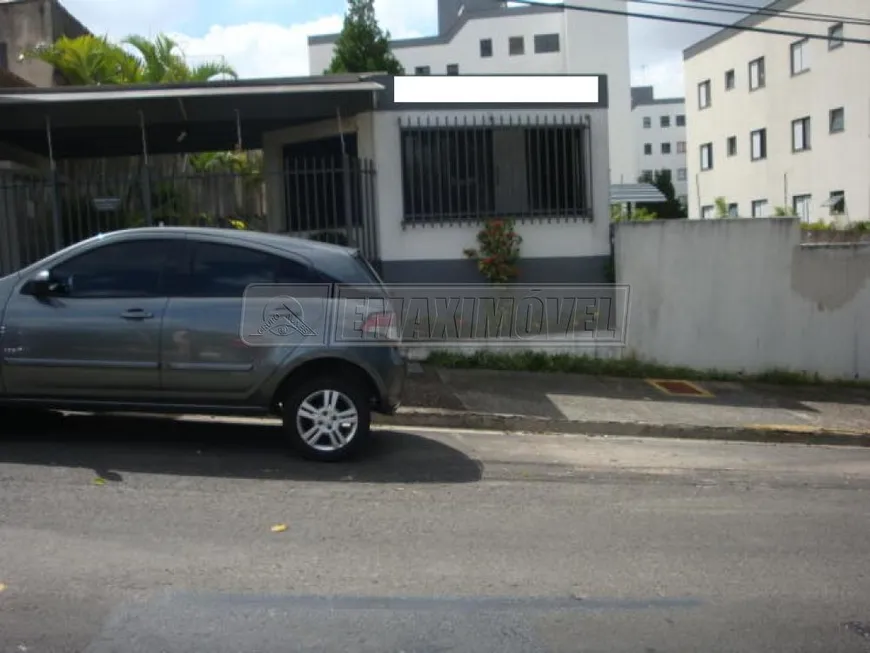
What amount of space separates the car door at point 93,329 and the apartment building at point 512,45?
51.5 meters

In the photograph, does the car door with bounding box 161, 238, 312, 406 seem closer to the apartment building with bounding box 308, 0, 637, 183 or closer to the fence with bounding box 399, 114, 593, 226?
the fence with bounding box 399, 114, 593, 226

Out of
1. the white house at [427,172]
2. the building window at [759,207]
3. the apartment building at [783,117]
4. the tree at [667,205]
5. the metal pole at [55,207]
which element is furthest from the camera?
the tree at [667,205]

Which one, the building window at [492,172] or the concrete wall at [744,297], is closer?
the concrete wall at [744,297]

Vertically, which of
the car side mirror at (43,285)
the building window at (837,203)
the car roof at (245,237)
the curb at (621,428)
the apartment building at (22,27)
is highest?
the apartment building at (22,27)

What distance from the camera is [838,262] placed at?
11.3 meters

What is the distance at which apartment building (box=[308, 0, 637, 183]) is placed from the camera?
56.2m

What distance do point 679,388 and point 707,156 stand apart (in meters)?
33.2

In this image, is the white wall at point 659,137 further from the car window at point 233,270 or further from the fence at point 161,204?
the car window at point 233,270

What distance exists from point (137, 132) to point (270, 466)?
717cm

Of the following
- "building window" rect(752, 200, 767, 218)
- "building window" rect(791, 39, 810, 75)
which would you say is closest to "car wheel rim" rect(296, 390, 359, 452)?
"building window" rect(791, 39, 810, 75)

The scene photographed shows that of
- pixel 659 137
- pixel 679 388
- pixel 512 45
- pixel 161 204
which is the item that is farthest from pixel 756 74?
pixel 659 137

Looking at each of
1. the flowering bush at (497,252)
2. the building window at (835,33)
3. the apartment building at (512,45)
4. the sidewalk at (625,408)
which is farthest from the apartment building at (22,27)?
the apartment building at (512,45)

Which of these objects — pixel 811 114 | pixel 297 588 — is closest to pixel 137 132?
pixel 297 588

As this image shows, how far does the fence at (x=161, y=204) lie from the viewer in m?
10.9
